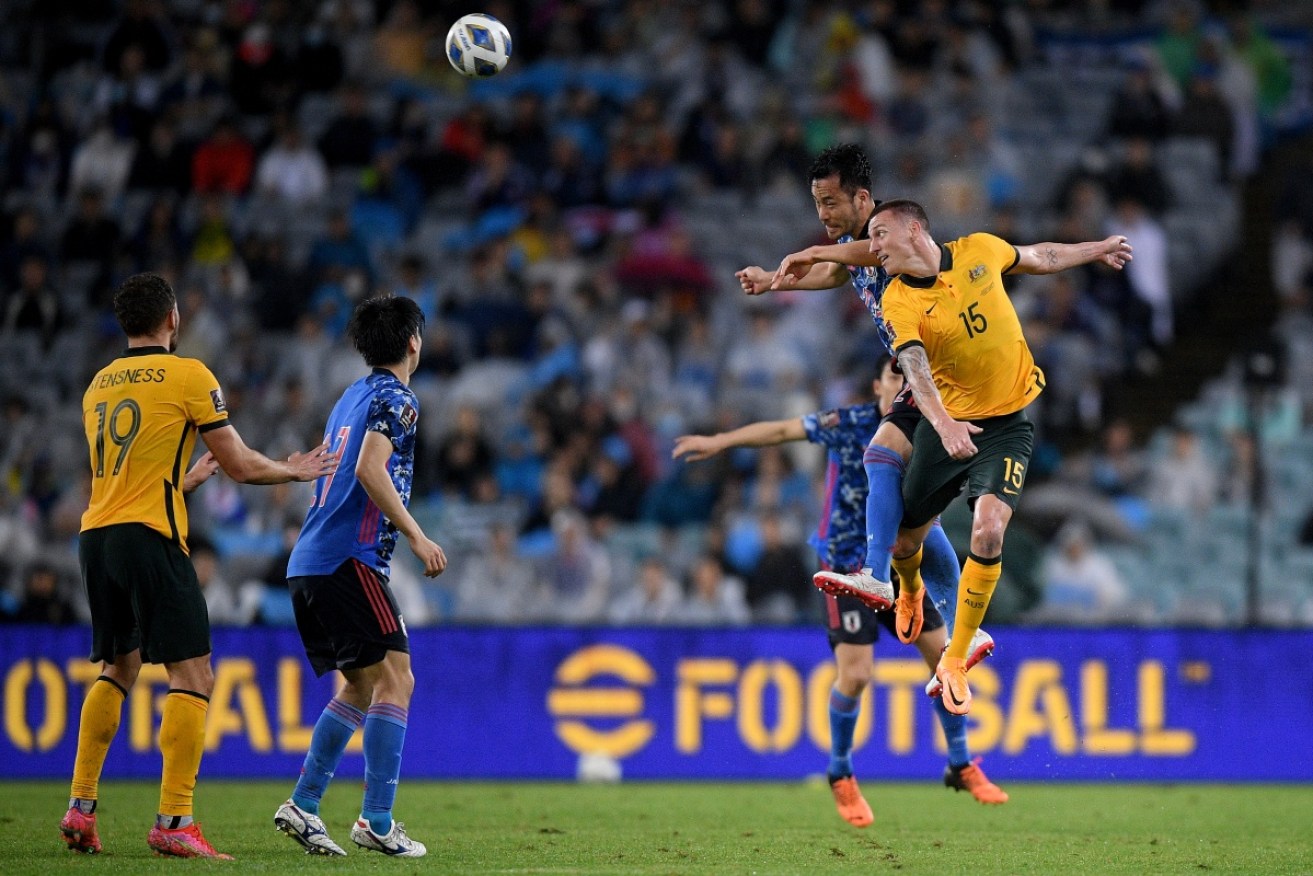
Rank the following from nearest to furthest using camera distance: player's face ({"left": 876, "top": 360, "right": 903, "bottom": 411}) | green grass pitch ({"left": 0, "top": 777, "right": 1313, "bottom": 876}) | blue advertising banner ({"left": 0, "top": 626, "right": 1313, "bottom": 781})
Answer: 1. green grass pitch ({"left": 0, "top": 777, "right": 1313, "bottom": 876})
2. player's face ({"left": 876, "top": 360, "right": 903, "bottom": 411})
3. blue advertising banner ({"left": 0, "top": 626, "right": 1313, "bottom": 781})

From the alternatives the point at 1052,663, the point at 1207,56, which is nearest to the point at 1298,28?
the point at 1207,56

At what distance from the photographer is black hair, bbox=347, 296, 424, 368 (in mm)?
8664

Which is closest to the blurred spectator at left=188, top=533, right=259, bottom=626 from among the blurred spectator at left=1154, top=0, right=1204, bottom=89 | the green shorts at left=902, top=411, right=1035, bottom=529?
the green shorts at left=902, top=411, right=1035, bottom=529

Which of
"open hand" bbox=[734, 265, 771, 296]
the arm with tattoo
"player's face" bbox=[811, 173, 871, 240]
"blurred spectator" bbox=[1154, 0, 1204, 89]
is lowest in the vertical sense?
the arm with tattoo

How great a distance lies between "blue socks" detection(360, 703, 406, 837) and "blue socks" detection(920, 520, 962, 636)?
3.54m

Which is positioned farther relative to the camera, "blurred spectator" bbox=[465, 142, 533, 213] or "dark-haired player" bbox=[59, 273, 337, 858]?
"blurred spectator" bbox=[465, 142, 533, 213]

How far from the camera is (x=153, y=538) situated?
8305mm

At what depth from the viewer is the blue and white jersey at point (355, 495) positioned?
8469 mm

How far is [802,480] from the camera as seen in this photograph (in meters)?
16.9

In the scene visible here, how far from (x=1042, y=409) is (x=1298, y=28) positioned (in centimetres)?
828

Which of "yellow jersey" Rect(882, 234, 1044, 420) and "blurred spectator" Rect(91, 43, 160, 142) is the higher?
"blurred spectator" Rect(91, 43, 160, 142)

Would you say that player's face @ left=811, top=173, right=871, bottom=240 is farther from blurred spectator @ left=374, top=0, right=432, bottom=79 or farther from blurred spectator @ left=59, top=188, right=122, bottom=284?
blurred spectator @ left=374, top=0, right=432, bottom=79

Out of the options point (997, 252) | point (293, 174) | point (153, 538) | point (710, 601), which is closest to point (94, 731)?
point (153, 538)

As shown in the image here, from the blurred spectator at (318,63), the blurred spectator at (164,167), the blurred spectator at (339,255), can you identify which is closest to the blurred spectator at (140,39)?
the blurred spectator at (164,167)
